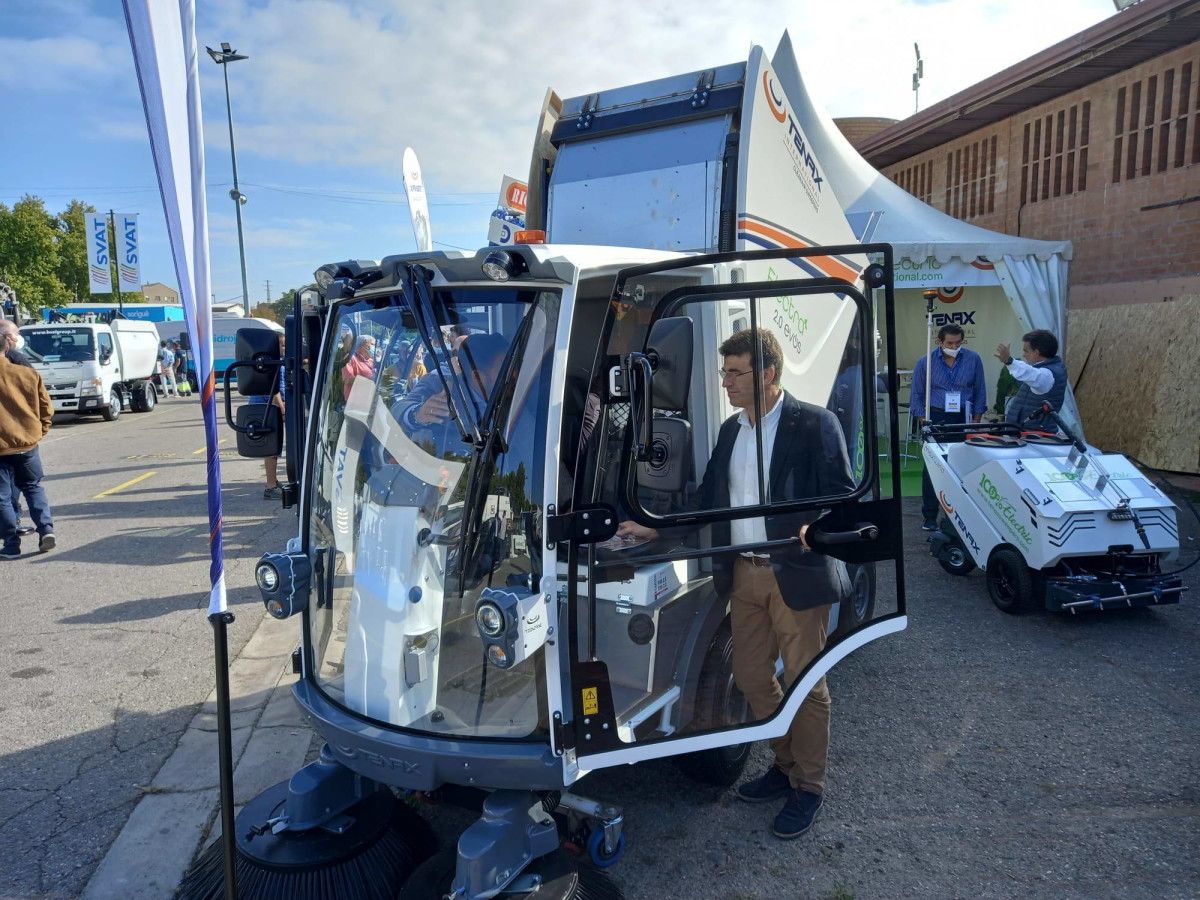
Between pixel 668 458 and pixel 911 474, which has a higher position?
pixel 668 458

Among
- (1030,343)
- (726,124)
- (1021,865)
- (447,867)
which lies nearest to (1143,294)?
(1030,343)

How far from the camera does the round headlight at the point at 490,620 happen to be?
2.38 metres

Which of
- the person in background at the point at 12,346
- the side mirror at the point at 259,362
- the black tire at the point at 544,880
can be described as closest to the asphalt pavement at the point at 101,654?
the person in background at the point at 12,346

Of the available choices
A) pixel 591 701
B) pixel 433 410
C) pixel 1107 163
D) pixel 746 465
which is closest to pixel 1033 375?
pixel 746 465

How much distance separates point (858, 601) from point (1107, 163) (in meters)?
10.5

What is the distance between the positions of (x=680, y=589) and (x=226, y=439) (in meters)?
15.4

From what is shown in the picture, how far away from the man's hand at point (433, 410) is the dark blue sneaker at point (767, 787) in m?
2.08

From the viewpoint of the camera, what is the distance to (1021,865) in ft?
9.96

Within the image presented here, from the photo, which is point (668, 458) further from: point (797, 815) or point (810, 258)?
point (797, 815)

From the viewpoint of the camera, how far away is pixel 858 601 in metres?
3.22

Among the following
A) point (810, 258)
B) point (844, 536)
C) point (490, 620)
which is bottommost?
point (490, 620)

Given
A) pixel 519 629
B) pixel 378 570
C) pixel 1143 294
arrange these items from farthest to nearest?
1. pixel 1143 294
2. pixel 378 570
3. pixel 519 629

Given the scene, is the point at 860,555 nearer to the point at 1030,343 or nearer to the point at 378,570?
the point at 378,570

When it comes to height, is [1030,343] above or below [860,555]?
above
